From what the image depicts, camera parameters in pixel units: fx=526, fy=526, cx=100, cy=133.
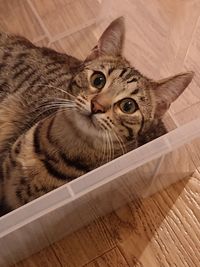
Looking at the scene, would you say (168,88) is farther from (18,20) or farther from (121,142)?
(18,20)

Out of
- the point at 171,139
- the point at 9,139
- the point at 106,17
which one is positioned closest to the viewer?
the point at 171,139

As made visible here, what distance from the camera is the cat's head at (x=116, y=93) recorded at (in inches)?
31.5

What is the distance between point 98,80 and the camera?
0.81 metres

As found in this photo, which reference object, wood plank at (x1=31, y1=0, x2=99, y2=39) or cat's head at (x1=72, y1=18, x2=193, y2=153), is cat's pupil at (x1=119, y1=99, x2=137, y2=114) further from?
wood plank at (x1=31, y1=0, x2=99, y2=39)

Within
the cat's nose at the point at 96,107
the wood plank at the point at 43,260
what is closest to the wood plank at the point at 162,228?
the wood plank at the point at 43,260

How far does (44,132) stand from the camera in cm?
91

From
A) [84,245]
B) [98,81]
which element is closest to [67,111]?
[98,81]

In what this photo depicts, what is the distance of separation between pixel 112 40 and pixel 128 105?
11cm

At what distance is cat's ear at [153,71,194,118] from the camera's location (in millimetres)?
817

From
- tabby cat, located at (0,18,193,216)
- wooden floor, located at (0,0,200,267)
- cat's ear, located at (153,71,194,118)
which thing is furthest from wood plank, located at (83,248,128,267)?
cat's ear, located at (153,71,194,118)

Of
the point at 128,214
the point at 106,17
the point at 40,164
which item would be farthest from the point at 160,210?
the point at 106,17

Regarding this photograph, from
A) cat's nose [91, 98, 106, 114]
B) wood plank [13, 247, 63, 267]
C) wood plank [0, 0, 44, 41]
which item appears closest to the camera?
cat's nose [91, 98, 106, 114]

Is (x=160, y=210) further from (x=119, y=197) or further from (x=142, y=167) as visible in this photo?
(x=142, y=167)

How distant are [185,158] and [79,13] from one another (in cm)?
44
